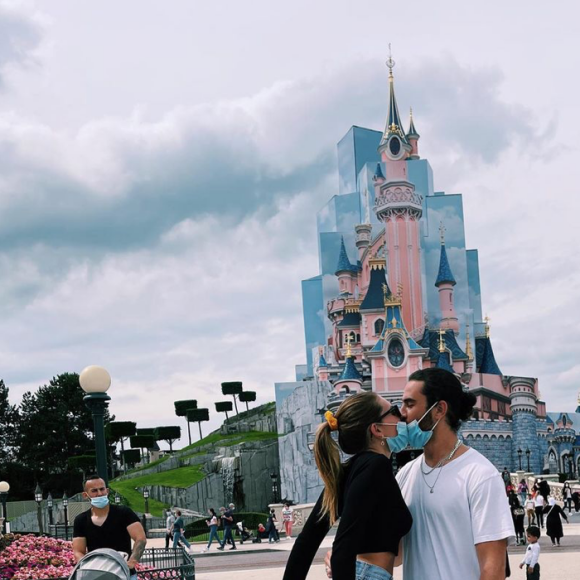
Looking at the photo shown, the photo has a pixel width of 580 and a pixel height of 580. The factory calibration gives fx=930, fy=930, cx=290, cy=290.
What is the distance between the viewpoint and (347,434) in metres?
4.21

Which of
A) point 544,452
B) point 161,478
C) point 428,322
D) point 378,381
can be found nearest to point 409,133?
point 428,322

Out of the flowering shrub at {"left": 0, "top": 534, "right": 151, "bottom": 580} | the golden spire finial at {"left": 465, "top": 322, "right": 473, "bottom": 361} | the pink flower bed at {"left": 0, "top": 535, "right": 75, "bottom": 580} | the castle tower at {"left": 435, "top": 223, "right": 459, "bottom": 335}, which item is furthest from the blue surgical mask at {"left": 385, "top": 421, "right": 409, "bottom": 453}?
the castle tower at {"left": 435, "top": 223, "right": 459, "bottom": 335}

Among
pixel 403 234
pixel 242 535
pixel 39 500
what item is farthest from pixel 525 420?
pixel 39 500

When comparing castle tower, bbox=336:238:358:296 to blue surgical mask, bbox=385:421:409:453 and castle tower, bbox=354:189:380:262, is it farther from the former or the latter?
blue surgical mask, bbox=385:421:409:453

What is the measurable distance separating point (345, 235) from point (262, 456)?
16.9 m

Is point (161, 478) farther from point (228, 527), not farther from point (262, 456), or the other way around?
point (228, 527)

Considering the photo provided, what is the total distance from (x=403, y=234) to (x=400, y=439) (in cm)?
5489

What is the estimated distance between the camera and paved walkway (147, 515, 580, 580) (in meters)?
15.9

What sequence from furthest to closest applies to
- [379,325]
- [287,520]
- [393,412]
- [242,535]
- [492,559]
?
[379,325] → [287,520] → [242,535] → [393,412] → [492,559]

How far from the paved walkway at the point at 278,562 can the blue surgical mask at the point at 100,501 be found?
8.80 metres

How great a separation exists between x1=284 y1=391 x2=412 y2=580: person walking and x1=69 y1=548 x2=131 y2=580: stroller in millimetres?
1349

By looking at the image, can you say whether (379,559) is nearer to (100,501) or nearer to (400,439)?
(400,439)

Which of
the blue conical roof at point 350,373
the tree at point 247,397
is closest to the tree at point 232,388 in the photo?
the tree at point 247,397

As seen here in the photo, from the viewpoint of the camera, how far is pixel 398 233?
58500mm
